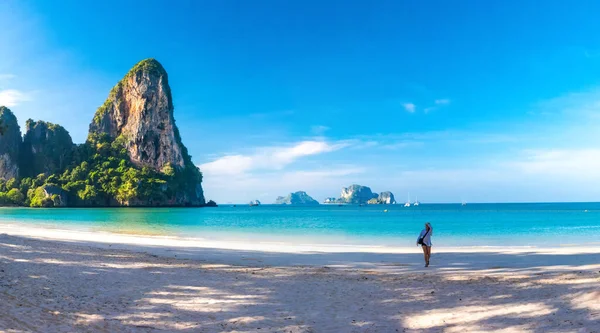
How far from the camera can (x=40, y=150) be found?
5349 inches

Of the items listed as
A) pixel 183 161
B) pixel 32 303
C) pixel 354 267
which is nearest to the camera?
pixel 32 303

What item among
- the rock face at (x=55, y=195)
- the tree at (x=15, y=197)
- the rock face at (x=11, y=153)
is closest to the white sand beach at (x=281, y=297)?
the rock face at (x=55, y=195)

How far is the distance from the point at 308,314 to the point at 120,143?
156m

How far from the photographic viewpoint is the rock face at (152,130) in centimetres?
14538

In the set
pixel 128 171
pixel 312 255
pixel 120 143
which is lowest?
pixel 312 255

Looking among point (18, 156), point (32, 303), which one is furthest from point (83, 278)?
point (18, 156)

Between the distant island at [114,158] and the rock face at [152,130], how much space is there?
0.33 m

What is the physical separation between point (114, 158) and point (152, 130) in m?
16.2

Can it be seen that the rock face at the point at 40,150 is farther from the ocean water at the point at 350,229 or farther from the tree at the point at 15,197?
the ocean water at the point at 350,229

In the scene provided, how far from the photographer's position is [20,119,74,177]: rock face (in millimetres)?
135375

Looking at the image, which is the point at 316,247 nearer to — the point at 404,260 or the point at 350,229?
the point at 404,260

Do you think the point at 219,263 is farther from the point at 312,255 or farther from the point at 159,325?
the point at 159,325

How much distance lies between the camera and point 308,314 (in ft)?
25.5

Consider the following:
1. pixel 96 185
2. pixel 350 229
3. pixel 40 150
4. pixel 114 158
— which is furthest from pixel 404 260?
pixel 40 150
